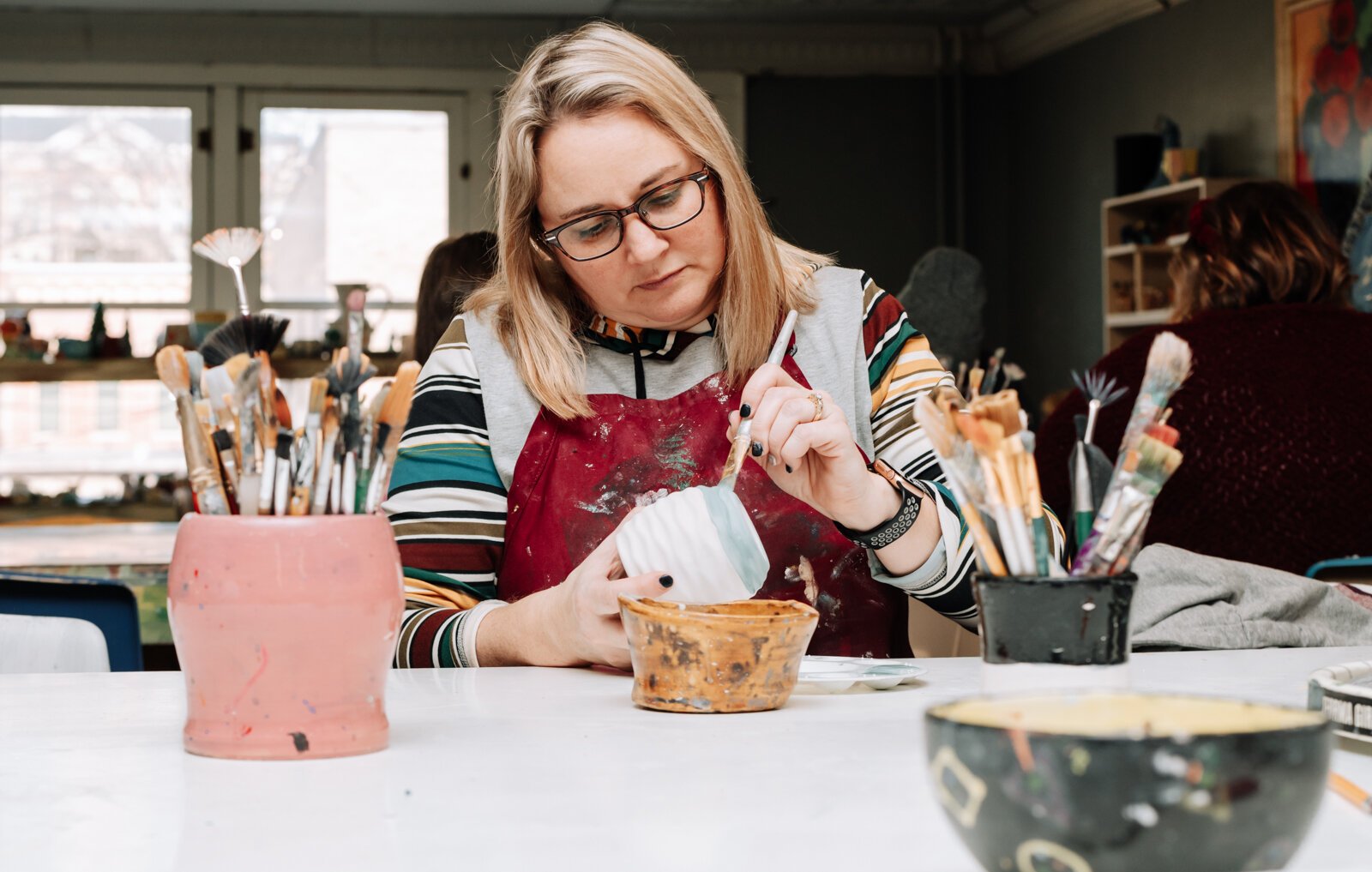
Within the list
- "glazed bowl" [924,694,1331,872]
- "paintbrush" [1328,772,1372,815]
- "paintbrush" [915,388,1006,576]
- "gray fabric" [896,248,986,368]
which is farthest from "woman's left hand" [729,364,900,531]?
"gray fabric" [896,248,986,368]

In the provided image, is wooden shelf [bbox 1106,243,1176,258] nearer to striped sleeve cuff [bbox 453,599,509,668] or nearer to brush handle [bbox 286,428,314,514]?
striped sleeve cuff [bbox 453,599,509,668]

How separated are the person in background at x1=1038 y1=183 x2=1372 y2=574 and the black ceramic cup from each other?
1329 mm

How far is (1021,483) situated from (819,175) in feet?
21.0

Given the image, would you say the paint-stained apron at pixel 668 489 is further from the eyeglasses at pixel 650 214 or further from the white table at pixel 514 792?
the white table at pixel 514 792

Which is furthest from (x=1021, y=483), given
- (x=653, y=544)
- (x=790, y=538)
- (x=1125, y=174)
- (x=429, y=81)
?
(x=429, y=81)

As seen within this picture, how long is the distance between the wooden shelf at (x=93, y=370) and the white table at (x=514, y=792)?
3.26 meters

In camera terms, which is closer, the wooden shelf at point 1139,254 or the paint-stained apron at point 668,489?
the paint-stained apron at point 668,489

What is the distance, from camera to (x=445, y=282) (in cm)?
246

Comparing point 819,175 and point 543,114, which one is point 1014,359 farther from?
point 543,114

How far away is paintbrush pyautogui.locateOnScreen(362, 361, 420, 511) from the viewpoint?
747 mm

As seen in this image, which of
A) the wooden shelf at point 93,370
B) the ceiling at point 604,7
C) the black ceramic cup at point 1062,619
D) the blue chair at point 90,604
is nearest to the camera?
the black ceramic cup at point 1062,619

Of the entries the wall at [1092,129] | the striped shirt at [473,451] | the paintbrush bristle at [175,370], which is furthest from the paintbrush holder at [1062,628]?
the wall at [1092,129]

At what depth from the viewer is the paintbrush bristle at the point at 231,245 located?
81 centimetres

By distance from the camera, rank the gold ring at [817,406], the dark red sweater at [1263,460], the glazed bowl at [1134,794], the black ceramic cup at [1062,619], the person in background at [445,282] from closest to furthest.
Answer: the glazed bowl at [1134,794] < the black ceramic cup at [1062,619] < the gold ring at [817,406] < the dark red sweater at [1263,460] < the person in background at [445,282]
